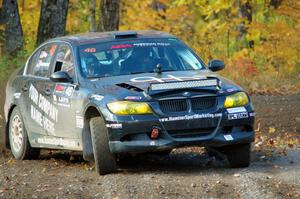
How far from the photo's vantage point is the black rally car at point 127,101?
9680 millimetres

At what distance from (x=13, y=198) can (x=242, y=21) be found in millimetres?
20342

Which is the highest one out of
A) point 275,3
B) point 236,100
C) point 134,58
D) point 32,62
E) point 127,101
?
point 134,58

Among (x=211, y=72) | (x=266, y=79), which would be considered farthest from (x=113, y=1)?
(x=211, y=72)

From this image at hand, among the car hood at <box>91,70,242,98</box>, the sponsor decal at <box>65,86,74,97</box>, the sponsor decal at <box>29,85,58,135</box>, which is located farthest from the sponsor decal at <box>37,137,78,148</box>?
the car hood at <box>91,70,242,98</box>

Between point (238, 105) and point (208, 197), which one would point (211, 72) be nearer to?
point (238, 105)

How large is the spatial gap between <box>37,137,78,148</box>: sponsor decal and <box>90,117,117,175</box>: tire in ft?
2.98

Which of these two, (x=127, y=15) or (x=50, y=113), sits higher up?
(x=50, y=113)

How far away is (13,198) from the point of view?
8781mm

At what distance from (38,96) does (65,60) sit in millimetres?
671

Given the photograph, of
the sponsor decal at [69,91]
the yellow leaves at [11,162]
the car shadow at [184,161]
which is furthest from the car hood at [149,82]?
the yellow leaves at [11,162]

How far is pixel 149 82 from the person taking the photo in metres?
10.0

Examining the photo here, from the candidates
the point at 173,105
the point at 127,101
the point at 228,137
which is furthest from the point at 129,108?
the point at 228,137

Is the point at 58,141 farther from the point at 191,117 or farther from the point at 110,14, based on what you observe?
the point at 110,14

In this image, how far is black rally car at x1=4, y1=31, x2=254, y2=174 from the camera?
31.8 feet
